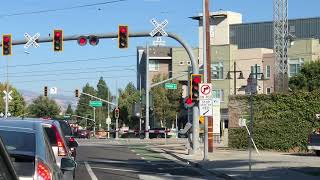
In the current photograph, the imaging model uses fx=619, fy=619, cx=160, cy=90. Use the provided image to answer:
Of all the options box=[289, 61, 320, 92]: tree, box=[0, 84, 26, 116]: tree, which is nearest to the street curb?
box=[289, 61, 320, 92]: tree

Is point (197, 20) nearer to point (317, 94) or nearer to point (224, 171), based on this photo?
point (317, 94)

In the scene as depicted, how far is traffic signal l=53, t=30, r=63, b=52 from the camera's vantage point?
3134 cm

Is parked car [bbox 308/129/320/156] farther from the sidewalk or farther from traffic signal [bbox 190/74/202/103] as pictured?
traffic signal [bbox 190/74/202/103]

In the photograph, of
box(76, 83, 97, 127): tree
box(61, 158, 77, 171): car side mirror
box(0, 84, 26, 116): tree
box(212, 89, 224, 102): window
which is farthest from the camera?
box(76, 83, 97, 127): tree

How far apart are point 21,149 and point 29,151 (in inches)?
5.3

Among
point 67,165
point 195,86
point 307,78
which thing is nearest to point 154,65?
point 307,78

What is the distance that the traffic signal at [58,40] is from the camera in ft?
103

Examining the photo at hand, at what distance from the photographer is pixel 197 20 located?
338 feet

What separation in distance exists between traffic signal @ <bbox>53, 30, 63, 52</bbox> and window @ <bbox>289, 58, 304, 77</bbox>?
52.7 m

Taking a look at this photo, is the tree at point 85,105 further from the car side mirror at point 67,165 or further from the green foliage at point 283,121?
the car side mirror at point 67,165

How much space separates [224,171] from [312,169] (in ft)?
9.82

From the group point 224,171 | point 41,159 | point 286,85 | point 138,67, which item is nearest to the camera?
point 41,159

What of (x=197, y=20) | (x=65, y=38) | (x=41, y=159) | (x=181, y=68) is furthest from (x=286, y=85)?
(x=41, y=159)

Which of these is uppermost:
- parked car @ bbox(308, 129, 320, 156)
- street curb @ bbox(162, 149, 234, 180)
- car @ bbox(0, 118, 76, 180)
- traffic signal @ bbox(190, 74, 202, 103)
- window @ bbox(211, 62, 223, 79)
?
window @ bbox(211, 62, 223, 79)
